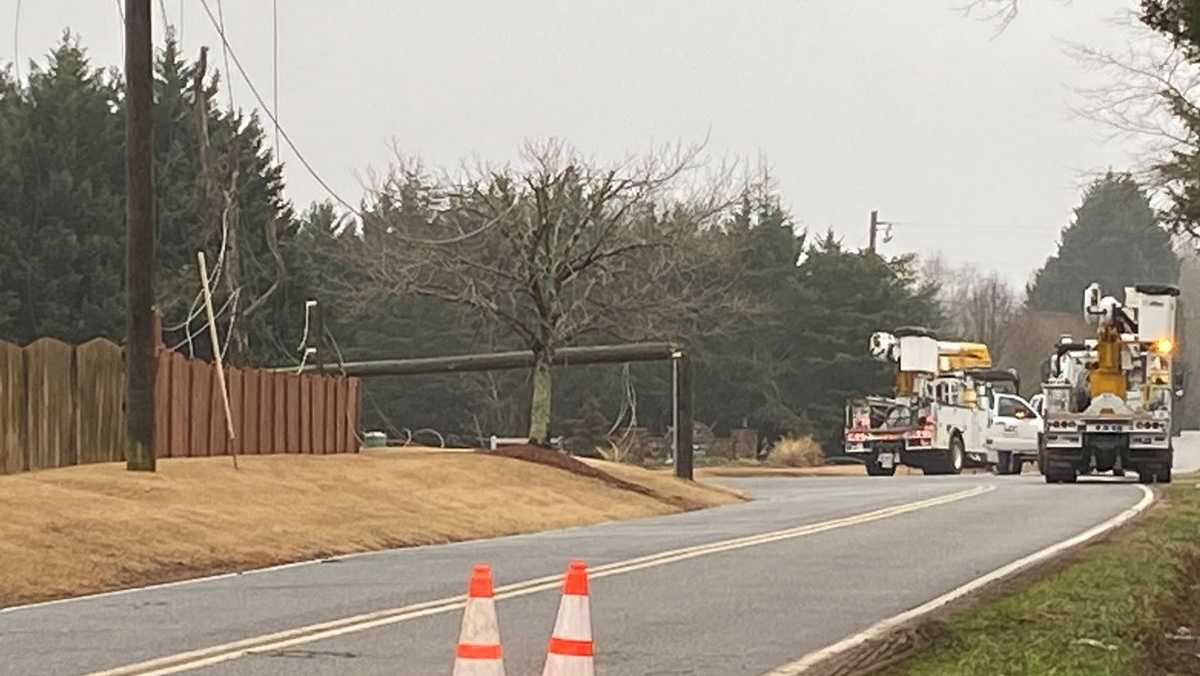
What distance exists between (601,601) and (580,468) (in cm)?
1974

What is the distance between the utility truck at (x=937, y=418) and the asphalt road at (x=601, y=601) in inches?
951

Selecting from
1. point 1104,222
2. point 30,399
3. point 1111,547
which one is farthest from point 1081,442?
point 1104,222

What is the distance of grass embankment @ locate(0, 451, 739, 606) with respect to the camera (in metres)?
18.8

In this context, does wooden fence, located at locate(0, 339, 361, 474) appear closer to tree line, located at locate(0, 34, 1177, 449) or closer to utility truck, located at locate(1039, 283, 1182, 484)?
tree line, located at locate(0, 34, 1177, 449)

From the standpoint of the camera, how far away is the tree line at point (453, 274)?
129 feet

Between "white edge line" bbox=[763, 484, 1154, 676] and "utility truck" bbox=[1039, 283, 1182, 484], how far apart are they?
11075 millimetres

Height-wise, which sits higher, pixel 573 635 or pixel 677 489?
pixel 573 635

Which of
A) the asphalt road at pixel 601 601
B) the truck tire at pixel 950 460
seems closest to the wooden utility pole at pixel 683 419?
the asphalt road at pixel 601 601

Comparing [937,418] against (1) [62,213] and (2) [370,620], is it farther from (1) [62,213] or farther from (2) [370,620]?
(2) [370,620]

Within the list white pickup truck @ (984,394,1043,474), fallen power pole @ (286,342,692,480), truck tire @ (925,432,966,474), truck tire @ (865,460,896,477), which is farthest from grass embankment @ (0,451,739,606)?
white pickup truck @ (984,394,1043,474)

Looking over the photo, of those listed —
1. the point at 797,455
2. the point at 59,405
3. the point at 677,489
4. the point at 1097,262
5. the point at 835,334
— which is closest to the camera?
the point at 59,405

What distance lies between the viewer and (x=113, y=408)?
89.2ft

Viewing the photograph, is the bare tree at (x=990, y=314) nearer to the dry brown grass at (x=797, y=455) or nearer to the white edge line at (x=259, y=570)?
the dry brown grass at (x=797, y=455)

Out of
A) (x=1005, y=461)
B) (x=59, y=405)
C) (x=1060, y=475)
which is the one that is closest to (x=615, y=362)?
(x=1060, y=475)
